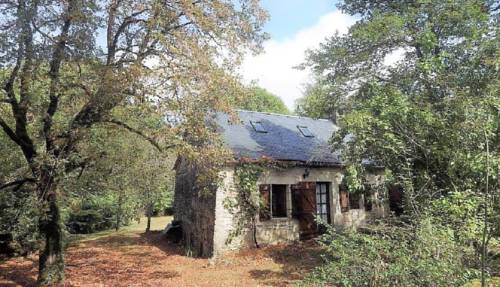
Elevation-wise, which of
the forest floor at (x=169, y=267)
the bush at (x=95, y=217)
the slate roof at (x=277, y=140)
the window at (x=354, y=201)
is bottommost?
the forest floor at (x=169, y=267)

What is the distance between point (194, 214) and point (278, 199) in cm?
340

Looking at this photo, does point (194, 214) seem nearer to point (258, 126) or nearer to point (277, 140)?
point (277, 140)

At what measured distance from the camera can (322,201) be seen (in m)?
15.4

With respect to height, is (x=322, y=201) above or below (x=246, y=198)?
below

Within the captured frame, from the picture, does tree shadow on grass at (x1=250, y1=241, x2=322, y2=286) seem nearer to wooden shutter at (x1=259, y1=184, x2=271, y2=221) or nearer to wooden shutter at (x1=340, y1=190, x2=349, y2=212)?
wooden shutter at (x1=259, y1=184, x2=271, y2=221)

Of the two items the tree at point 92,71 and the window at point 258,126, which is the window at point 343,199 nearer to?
the window at point 258,126

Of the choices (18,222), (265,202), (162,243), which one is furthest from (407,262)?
(162,243)

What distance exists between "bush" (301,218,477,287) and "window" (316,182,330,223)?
9506mm

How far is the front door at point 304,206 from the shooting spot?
46.8 ft

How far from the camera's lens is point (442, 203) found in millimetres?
5879

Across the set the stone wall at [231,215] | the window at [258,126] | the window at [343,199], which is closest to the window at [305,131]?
the window at [258,126]

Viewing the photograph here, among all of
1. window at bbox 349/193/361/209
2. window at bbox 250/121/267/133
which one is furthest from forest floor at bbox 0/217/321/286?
window at bbox 250/121/267/133

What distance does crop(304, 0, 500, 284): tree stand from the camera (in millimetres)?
7711

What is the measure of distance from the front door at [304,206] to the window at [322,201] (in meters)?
0.72
